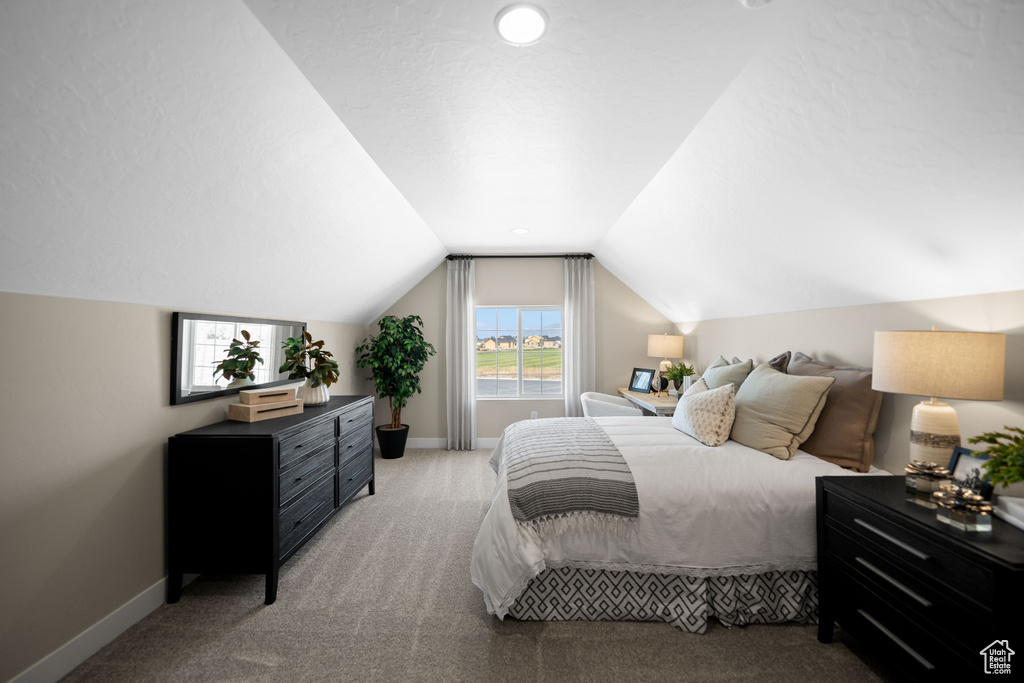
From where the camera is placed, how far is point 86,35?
1165 mm

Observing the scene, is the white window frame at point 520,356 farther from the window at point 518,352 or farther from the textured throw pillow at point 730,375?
the textured throw pillow at point 730,375

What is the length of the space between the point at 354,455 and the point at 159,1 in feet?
9.27

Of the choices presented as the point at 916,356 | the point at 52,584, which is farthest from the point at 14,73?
the point at 916,356

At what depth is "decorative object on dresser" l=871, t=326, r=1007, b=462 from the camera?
161 centimetres

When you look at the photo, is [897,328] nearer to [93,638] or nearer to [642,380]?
[642,380]

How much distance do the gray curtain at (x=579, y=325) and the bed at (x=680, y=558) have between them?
304cm

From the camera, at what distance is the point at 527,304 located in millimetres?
5254

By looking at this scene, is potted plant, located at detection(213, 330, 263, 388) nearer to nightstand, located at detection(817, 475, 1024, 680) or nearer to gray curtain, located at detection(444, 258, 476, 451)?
gray curtain, located at detection(444, 258, 476, 451)

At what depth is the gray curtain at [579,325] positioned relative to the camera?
5.13 meters

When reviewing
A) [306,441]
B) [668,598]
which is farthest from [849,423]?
[306,441]

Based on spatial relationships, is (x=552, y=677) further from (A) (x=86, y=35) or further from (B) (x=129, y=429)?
(A) (x=86, y=35)

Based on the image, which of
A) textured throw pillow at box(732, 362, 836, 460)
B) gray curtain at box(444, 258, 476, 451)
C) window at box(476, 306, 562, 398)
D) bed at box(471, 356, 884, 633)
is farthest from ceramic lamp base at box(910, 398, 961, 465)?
gray curtain at box(444, 258, 476, 451)

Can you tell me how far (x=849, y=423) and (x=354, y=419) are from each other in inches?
126

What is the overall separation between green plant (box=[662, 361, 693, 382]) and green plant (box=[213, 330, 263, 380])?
370 centimetres
